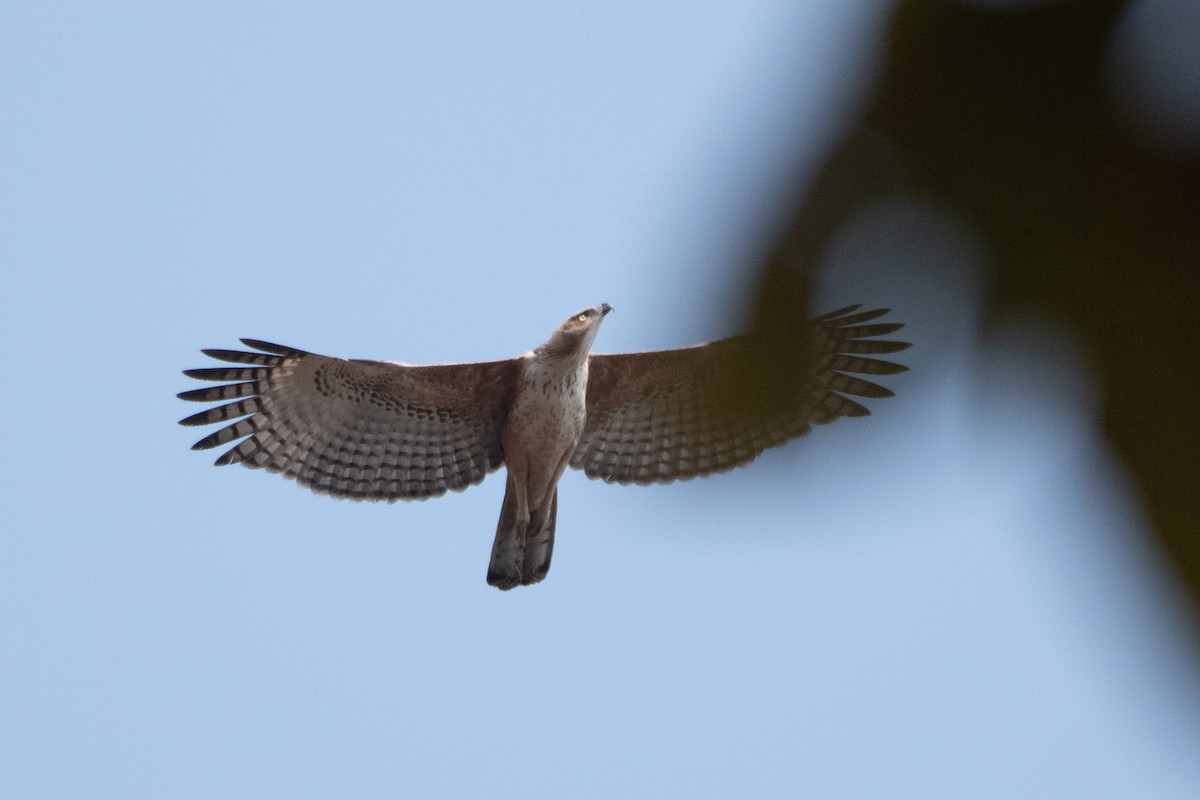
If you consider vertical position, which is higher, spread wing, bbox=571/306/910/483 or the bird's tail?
spread wing, bbox=571/306/910/483

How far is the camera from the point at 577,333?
919 cm

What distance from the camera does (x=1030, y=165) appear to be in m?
1.20

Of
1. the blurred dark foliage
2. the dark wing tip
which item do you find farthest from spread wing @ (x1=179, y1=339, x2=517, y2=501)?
the blurred dark foliage

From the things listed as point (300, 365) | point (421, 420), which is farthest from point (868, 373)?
point (300, 365)

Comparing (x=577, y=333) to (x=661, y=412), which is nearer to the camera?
(x=577, y=333)

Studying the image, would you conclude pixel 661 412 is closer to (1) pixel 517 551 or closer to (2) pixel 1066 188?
(1) pixel 517 551

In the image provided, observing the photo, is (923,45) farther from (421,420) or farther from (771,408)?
(421,420)

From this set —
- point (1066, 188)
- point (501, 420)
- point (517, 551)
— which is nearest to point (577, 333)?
point (501, 420)

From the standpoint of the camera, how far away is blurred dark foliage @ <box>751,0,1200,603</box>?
1.14 metres

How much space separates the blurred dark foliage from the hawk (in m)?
7.53

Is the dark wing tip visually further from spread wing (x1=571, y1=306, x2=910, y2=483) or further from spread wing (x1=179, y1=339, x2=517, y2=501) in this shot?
spread wing (x1=571, y1=306, x2=910, y2=483)

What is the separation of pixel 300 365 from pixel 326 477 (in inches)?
37.3

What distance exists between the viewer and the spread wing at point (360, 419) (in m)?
9.45

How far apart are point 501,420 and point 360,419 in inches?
41.9
